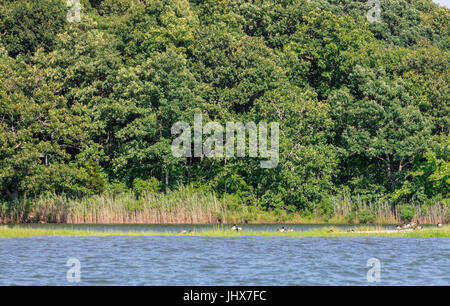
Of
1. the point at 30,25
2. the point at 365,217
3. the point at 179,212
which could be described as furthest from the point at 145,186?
the point at 30,25

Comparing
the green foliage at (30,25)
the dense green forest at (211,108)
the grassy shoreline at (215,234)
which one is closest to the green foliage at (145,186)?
the dense green forest at (211,108)

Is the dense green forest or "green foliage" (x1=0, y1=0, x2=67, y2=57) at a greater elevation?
"green foliage" (x1=0, y1=0, x2=67, y2=57)

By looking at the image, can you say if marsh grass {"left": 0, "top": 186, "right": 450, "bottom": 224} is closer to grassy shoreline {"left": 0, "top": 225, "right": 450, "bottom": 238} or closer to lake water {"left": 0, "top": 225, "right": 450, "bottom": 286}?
grassy shoreline {"left": 0, "top": 225, "right": 450, "bottom": 238}

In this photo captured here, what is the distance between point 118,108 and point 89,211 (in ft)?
40.9

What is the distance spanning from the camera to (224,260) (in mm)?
37281

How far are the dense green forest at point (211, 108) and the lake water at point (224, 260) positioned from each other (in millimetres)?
18859

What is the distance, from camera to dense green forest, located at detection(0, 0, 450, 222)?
6644 centimetres

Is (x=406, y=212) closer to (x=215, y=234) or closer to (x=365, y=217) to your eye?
(x=365, y=217)

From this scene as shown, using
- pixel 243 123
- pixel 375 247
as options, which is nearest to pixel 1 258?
pixel 375 247

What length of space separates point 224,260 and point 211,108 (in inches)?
1493

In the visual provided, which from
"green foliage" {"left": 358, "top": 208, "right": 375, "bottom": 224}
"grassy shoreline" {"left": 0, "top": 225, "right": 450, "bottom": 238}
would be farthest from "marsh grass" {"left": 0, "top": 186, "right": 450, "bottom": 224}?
"grassy shoreline" {"left": 0, "top": 225, "right": 450, "bottom": 238}

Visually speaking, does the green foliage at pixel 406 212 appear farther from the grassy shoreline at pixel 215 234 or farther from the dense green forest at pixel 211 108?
the grassy shoreline at pixel 215 234

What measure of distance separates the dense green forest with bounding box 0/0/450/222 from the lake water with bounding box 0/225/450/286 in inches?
742

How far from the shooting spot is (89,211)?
61469 mm
